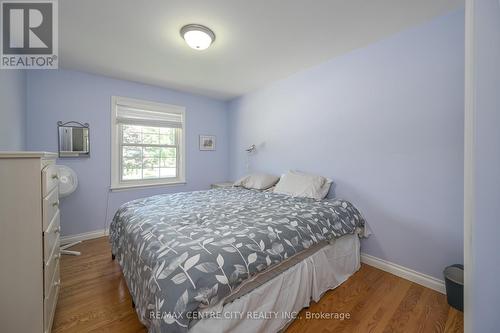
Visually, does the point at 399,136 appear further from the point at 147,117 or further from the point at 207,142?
the point at 147,117

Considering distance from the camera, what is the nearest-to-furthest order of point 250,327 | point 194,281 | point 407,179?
point 194,281
point 250,327
point 407,179

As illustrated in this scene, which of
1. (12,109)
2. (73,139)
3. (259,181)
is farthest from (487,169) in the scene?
(73,139)

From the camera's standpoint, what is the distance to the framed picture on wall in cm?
393

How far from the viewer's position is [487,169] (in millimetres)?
799

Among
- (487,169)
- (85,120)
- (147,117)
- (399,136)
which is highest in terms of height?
(147,117)

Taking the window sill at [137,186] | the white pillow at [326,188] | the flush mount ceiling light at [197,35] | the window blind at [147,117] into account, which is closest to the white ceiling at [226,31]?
the flush mount ceiling light at [197,35]

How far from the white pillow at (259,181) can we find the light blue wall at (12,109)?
2554 millimetres

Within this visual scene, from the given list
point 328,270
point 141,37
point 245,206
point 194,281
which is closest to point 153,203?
point 245,206

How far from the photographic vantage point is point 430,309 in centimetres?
155

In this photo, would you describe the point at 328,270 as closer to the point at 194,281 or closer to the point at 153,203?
the point at 194,281

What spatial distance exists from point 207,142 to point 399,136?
3.10 meters

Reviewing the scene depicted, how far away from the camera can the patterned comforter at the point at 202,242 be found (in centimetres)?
95

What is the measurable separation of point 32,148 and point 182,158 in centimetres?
191

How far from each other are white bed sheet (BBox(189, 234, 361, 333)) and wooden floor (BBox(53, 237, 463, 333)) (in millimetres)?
105
